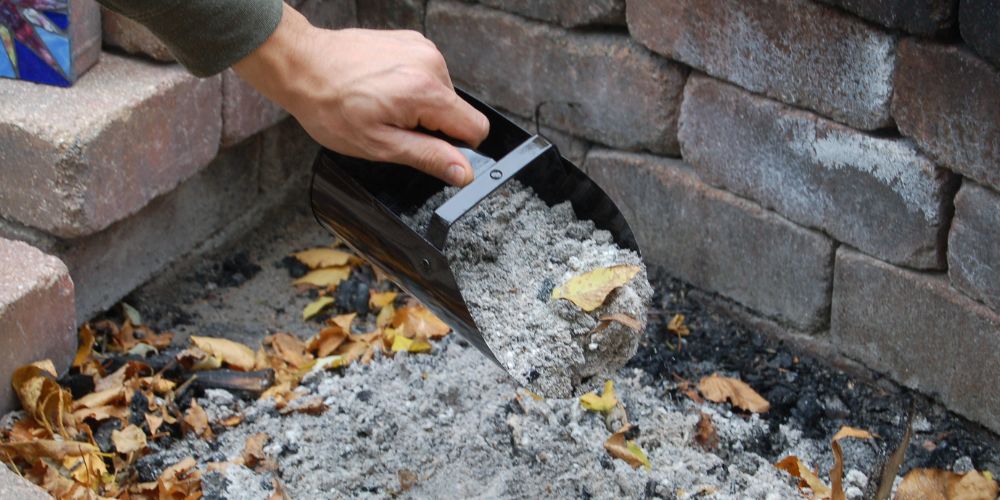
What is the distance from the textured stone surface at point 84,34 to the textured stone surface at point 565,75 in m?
0.96

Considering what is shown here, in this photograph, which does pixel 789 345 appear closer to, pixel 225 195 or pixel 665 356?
pixel 665 356

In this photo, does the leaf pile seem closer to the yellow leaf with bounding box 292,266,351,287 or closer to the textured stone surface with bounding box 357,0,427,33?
the yellow leaf with bounding box 292,266,351,287

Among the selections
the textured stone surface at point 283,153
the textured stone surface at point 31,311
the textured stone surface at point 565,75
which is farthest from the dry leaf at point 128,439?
the textured stone surface at point 565,75

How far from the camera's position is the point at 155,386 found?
10.2 ft

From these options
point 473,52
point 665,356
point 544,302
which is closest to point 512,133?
point 544,302

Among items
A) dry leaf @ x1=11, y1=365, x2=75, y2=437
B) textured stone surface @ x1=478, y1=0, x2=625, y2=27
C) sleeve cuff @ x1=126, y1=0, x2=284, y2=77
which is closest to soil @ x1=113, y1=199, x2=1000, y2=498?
dry leaf @ x1=11, y1=365, x2=75, y2=437

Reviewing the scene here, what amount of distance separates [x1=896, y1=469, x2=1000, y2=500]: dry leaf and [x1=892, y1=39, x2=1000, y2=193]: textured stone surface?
2.05 ft

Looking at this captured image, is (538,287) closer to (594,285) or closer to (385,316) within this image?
(594,285)

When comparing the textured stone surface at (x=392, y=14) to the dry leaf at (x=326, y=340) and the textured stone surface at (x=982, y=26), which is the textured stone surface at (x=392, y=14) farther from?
the textured stone surface at (x=982, y=26)

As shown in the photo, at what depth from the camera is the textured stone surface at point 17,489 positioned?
2.31 metres

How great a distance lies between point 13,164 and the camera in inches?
122

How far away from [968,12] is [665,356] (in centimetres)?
116

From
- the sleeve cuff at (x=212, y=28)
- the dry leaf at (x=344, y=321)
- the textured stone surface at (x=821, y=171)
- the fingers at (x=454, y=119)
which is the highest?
the sleeve cuff at (x=212, y=28)

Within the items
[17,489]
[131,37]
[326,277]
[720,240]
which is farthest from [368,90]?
[326,277]
